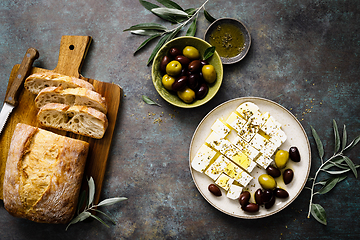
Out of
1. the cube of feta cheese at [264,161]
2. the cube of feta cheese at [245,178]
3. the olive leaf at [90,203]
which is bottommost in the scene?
the olive leaf at [90,203]

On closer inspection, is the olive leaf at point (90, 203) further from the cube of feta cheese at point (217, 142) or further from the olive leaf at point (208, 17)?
the olive leaf at point (208, 17)

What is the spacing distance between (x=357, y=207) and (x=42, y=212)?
3125 mm

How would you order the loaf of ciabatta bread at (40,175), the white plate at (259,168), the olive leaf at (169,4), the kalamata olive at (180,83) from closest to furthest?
the loaf of ciabatta bread at (40,175), the kalamata olive at (180,83), the white plate at (259,168), the olive leaf at (169,4)

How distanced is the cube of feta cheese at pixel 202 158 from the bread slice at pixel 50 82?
4.28 feet

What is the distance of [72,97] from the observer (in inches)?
86.0

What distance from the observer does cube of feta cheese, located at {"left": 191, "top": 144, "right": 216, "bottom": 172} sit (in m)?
2.18

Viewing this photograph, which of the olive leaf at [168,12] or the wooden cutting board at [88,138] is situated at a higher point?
the olive leaf at [168,12]

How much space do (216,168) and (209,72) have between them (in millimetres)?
947

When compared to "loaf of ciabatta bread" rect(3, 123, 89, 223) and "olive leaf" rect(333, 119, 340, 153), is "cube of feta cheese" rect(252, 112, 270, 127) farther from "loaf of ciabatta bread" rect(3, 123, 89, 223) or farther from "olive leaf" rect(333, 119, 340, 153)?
"loaf of ciabatta bread" rect(3, 123, 89, 223)

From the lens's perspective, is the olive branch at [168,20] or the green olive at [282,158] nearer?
the green olive at [282,158]

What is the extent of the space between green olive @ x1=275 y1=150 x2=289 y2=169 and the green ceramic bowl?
0.86m

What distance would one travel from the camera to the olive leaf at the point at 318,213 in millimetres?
2217

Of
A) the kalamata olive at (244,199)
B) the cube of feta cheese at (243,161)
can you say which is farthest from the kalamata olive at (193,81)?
the kalamata olive at (244,199)

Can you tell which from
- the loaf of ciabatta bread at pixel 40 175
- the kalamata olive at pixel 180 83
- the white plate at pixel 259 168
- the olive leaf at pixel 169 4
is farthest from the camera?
the olive leaf at pixel 169 4
